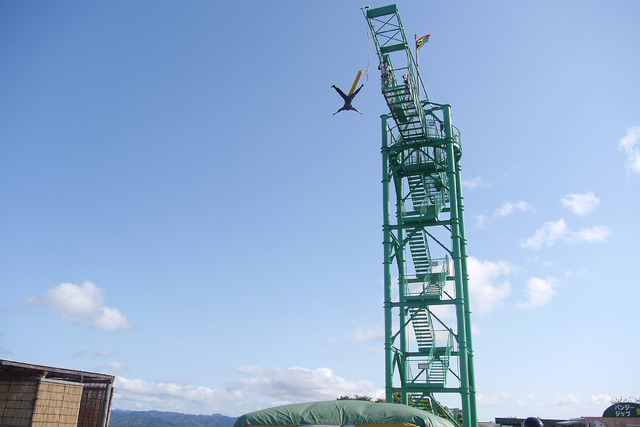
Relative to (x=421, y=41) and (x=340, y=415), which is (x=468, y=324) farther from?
(x=421, y=41)

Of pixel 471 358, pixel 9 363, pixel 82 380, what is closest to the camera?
pixel 9 363

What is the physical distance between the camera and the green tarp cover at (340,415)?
1415cm

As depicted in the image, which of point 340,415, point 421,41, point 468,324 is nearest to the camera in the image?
point 340,415

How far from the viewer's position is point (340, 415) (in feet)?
47.7

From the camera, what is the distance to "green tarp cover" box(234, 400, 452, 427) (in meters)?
14.1

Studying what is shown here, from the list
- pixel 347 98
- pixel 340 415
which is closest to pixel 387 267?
pixel 347 98

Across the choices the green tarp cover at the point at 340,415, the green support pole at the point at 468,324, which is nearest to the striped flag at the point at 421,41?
the green support pole at the point at 468,324

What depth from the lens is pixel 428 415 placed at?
1456 centimetres

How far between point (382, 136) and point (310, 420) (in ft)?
71.7

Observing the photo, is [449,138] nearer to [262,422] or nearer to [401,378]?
[401,378]

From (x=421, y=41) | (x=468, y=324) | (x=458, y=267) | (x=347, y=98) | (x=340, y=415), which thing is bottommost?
(x=340, y=415)

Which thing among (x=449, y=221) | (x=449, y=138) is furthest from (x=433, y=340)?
(x=449, y=138)

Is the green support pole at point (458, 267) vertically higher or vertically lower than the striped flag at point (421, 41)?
lower

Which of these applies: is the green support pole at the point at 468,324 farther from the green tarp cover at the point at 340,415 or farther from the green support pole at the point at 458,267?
the green tarp cover at the point at 340,415
